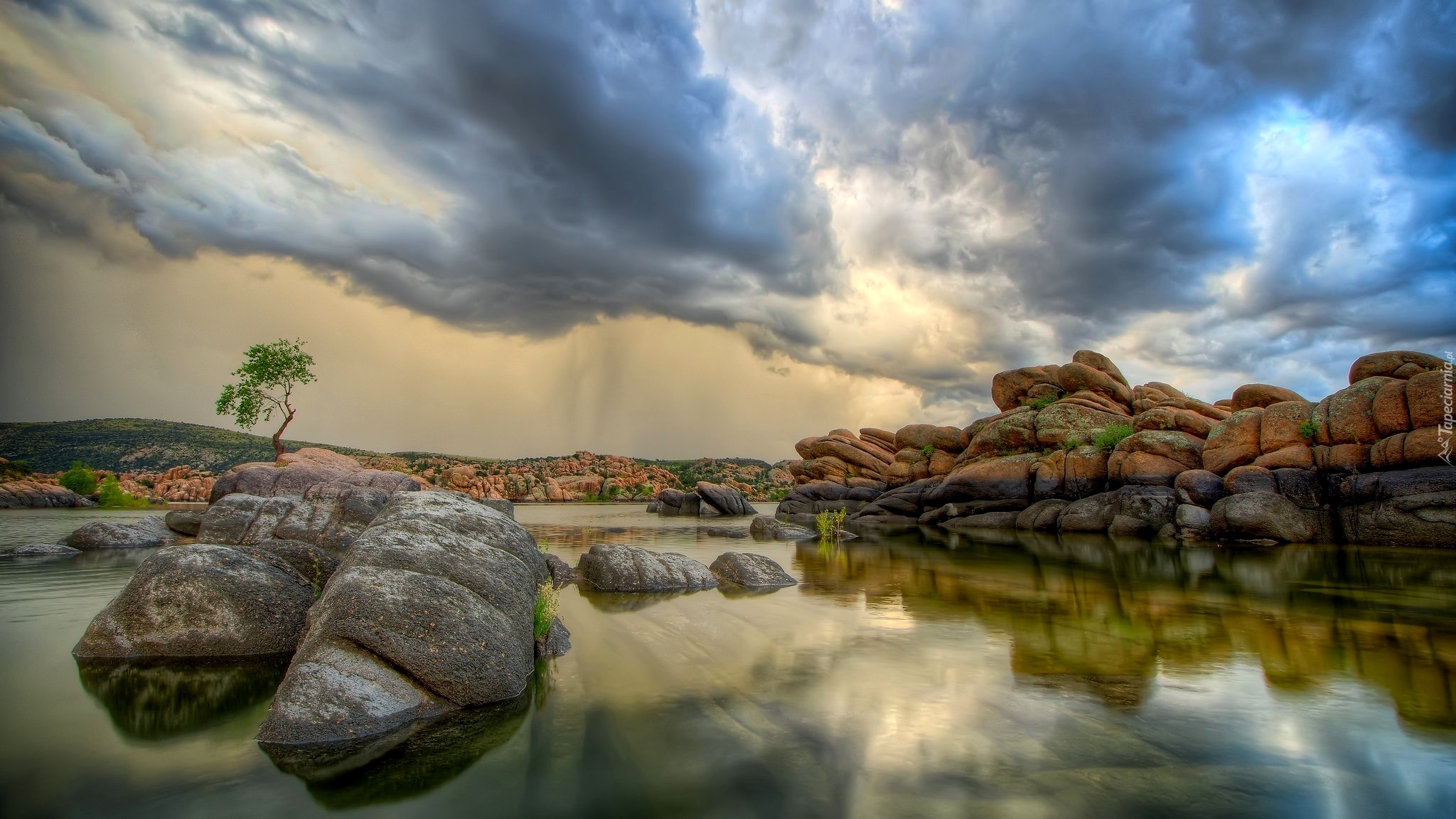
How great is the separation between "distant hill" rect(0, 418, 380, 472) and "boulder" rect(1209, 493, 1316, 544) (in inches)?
3572

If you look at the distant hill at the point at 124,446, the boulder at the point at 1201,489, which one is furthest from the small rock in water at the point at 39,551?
the distant hill at the point at 124,446

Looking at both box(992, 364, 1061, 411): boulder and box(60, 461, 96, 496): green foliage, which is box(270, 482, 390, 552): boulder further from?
box(60, 461, 96, 496): green foliage

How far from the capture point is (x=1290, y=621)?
1148cm

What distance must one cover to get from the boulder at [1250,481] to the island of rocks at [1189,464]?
59mm

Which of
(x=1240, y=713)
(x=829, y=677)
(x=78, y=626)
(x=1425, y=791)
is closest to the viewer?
(x=1425, y=791)

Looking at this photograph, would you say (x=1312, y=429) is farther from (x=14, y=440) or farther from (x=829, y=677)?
(x=14, y=440)

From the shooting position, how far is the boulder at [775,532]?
31.8 meters

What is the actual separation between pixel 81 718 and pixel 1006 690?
33.7 feet

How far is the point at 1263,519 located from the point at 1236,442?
6417 mm

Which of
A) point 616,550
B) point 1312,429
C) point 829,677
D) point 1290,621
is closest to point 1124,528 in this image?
point 1312,429

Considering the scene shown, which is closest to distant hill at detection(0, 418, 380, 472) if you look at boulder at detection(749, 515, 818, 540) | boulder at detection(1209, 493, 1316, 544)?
boulder at detection(749, 515, 818, 540)

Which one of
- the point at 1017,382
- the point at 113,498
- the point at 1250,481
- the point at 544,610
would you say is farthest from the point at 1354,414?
the point at 113,498

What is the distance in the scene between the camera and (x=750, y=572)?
1659cm

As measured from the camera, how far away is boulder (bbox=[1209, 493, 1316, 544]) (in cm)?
2650
